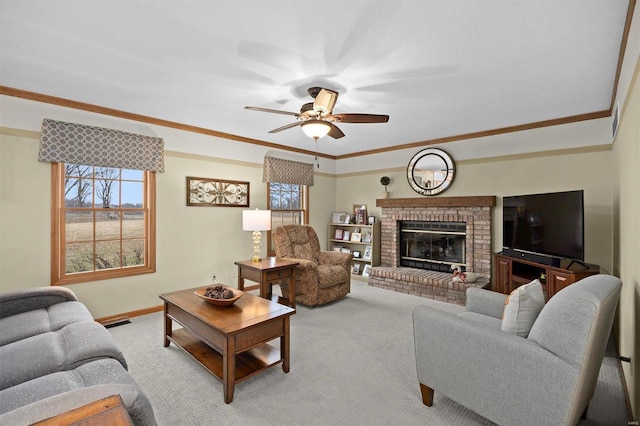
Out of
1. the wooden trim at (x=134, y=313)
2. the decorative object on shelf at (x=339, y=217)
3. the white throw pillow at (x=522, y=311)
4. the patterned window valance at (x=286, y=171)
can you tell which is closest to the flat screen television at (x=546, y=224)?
the white throw pillow at (x=522, y=311)

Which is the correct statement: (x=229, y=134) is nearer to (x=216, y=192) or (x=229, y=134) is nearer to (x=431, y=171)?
(x=216, y=192)

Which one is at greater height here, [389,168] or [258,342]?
[389,168]

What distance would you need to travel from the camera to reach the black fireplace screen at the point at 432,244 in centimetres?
496

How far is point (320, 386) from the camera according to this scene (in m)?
2.33

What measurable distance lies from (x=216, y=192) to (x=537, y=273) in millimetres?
4394

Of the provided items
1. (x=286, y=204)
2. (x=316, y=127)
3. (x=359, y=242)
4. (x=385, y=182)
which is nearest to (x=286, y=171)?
(x=286, y=204)

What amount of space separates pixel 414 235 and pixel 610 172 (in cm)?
267

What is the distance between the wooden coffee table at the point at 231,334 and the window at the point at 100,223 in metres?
1.35

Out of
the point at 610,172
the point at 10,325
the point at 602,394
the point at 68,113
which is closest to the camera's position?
the point at 10,325

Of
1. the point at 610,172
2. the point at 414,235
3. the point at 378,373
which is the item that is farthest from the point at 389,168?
the point at 378,373

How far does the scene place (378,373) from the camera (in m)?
2.51

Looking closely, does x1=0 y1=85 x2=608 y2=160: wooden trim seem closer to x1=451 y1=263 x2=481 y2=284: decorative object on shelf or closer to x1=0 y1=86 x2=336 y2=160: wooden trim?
x1=0 y1=86 x2=336 y2=160: wooden trim

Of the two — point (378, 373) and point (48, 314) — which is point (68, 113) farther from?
point (378, 373)

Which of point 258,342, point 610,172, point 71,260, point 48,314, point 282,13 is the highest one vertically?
point 282,13
